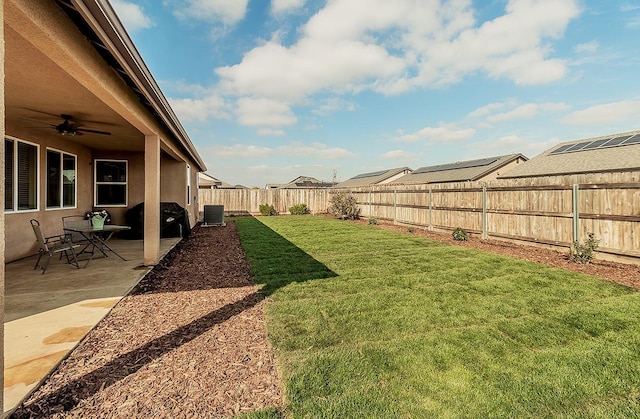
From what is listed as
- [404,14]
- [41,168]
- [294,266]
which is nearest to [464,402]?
[294,266]

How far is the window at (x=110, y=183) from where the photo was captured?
952 cm

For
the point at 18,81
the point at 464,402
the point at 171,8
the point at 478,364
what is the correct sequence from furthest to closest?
the point at 171,8 → the point at 18,81 → the point at 478,364 → the point at 464,402

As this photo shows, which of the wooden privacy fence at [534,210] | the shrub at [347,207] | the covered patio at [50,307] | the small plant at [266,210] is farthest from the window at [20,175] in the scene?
the small plant at [266,210]

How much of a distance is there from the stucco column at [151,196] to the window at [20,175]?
2.51 metres

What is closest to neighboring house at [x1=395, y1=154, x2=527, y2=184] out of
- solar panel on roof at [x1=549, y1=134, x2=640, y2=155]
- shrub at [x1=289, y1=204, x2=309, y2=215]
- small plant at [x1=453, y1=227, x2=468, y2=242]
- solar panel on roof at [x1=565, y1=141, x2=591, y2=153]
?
solar panel on roof at [x1=549, y1=134, x2=640, y2=155]

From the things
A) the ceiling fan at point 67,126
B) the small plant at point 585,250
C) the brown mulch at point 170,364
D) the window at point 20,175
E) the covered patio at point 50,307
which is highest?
the ceiling fan at point 67,126

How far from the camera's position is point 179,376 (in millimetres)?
2377

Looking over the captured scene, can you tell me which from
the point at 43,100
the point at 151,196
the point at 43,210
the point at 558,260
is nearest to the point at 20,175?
the point at 43,210

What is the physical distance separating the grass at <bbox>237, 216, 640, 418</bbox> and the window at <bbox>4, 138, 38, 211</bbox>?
5.32m

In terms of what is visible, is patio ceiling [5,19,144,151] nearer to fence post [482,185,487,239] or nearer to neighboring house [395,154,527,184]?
fence post [482,185,487,239]

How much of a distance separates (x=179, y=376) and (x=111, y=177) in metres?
9.52

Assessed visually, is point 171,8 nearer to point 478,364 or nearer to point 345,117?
point 478,364

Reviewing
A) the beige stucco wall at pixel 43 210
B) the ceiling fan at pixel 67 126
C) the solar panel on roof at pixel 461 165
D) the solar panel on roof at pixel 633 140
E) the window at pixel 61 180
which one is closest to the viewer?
the ceiling fan at pixel 67 126

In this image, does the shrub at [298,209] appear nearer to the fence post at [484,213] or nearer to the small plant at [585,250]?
the fence post at [484,213]
